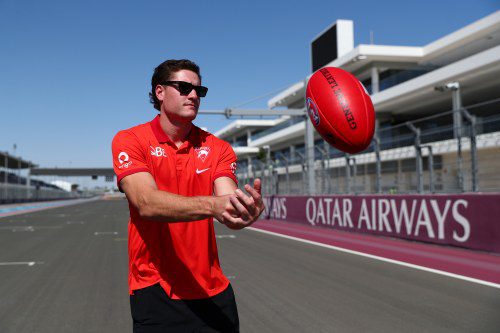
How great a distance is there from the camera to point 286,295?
19.0 ft

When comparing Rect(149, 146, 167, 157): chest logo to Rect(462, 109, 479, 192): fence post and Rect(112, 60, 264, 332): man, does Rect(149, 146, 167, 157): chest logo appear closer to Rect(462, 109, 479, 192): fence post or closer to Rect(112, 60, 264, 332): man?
Rect(112, 60, 264, 332): man

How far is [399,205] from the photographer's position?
11.1 m

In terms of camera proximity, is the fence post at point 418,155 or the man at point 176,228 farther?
the fence post at point 418,155

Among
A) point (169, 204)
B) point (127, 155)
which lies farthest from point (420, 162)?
point (169, 204)

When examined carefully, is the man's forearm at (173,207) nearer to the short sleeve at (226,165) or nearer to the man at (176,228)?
the man at (176,228)

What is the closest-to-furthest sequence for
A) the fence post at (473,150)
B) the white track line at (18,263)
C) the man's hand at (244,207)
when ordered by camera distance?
the man's hand at (244,207)
the white track line at (18,263)
the fence post at (473,150)

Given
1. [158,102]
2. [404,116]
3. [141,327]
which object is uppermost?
[404,116]

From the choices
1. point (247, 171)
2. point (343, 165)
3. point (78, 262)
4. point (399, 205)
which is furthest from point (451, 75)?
point (78, 262)

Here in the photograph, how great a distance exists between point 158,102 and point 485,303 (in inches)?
180

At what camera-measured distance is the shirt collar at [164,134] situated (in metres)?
2.23

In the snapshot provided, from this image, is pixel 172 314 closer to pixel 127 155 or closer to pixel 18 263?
pixel 127 155

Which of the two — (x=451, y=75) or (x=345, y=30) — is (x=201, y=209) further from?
(x=345, y=30)

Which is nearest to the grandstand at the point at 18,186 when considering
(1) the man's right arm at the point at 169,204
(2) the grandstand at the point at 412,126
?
(2) the grandstand at the point at 412,126

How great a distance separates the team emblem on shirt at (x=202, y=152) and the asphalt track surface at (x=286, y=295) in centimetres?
262
